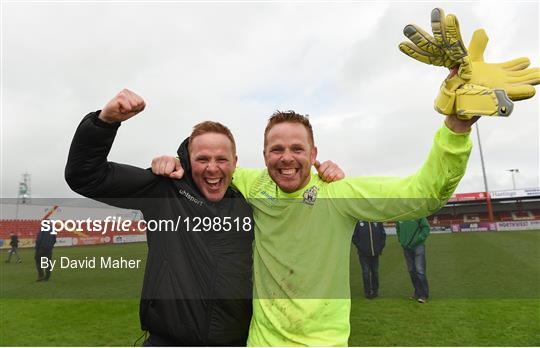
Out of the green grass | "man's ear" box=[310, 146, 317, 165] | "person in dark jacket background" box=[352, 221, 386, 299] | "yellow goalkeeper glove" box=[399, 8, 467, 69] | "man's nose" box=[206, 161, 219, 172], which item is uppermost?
"yellow goalkeeper glove" box=[399, 8, 467, 69]

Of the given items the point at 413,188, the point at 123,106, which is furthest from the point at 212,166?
the point at 413,188

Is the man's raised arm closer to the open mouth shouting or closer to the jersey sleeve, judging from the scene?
the open mouth shouting

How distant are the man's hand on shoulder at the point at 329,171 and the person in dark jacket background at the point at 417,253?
5.87 meters

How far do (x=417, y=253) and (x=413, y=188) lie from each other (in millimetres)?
6514

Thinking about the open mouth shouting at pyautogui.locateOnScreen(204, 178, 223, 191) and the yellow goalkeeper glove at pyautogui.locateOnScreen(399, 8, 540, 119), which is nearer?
the yellow goalkeeper glove at pyautogui.locateOnScreen(399, 8, 540, 119)

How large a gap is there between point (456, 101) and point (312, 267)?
45.8 inches

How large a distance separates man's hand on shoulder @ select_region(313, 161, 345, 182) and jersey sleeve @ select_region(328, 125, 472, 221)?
50 mm

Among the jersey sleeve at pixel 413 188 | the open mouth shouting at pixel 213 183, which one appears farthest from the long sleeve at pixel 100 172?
the jersey sleeve at pixel 413 188

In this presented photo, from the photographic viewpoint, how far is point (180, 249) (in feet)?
7.50

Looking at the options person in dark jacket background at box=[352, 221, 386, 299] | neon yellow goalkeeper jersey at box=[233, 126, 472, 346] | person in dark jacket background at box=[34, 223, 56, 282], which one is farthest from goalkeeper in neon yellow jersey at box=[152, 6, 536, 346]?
person in dark jacket background at box=[34, 223, 56, 282]

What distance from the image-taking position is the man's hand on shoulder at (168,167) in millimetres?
2357

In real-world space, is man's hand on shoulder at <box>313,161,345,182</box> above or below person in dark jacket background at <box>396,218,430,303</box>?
above

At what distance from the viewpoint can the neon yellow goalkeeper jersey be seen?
6.73ft

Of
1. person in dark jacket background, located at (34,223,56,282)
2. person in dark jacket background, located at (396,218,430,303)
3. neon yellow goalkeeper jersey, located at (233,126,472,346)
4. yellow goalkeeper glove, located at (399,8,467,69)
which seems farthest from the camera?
person in dark jacket background, located at (34,223,56,282)
